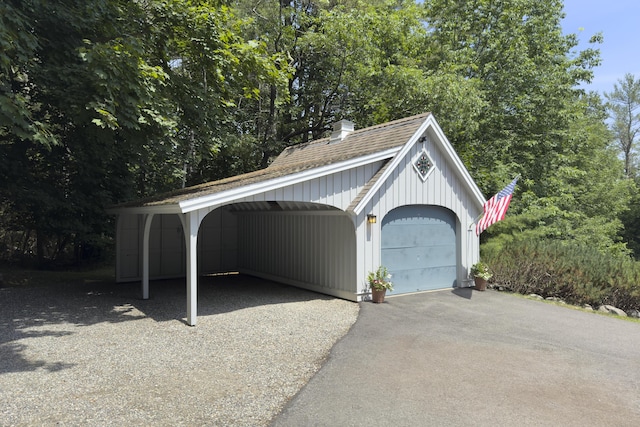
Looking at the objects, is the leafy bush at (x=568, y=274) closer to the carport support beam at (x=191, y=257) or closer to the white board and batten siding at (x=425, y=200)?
the white board and batten siding at (x=425, y=200)

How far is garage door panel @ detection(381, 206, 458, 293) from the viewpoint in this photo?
1010 cm

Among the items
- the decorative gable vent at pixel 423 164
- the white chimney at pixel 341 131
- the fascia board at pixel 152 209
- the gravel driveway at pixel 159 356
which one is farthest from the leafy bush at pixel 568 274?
the fascia board at pixel 152 209

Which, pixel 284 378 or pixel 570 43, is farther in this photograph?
pixel 570 43

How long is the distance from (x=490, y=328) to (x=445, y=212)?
4271 millimetres

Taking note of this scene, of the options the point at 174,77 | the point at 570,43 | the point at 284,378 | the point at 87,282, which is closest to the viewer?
Answer: the point at 284,378

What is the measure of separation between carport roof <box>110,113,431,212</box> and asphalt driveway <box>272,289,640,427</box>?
11.2 feet

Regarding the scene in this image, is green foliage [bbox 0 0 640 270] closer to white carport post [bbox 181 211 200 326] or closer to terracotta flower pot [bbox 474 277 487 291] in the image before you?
terracotta flower pot [bbox 474 277 487 291]

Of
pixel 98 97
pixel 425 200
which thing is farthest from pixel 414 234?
pixel 98 97

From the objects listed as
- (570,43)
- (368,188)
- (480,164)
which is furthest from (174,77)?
(570,43)

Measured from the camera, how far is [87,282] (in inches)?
493

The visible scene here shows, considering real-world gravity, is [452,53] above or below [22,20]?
above

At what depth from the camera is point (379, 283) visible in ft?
29.8

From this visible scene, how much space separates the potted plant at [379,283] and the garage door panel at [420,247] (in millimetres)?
595

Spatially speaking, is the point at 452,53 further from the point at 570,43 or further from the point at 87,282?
the point at 87,282
